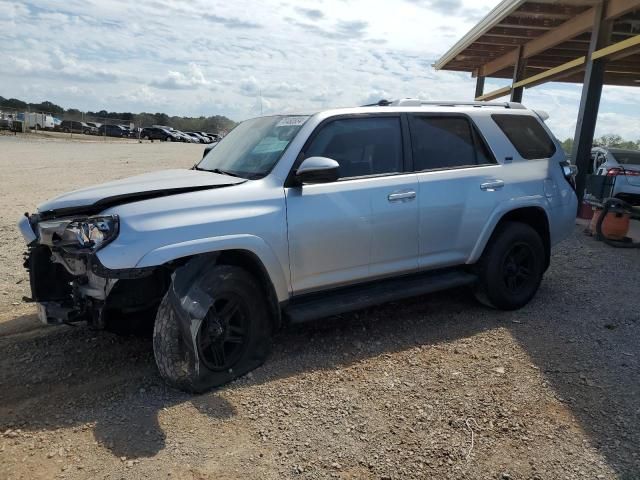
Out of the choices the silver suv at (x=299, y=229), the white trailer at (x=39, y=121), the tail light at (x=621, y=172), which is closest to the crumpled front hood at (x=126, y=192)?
the silver suv at (x=299, y=229)

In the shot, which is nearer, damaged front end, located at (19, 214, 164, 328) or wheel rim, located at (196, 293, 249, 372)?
damaged front end, located at (19, 214, 164, 328)

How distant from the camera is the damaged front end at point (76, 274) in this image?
3.22 m

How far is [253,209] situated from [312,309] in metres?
0.88

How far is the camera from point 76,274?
3.52 meters

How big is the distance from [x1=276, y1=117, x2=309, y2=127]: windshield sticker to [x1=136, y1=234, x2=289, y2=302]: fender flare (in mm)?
1111

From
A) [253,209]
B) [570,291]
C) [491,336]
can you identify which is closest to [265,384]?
[253,209]

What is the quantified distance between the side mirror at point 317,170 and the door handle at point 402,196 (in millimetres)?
680

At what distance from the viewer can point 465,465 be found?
9.46ft

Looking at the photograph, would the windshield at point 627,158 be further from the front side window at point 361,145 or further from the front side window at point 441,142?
the front side window at point 361,145

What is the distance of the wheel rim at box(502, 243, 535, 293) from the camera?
514 centimetres

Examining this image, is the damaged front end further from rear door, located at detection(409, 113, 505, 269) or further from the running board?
rear door, located at detection(409, 113, 505, 269)

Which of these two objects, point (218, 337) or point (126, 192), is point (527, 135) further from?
point (126, 192)

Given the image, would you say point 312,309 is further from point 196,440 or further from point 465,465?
point 465,465

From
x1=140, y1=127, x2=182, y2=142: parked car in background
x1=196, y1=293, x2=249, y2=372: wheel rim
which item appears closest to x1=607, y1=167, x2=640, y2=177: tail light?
x1=196, y1=293, x2=249, y2=372: wheel rim
